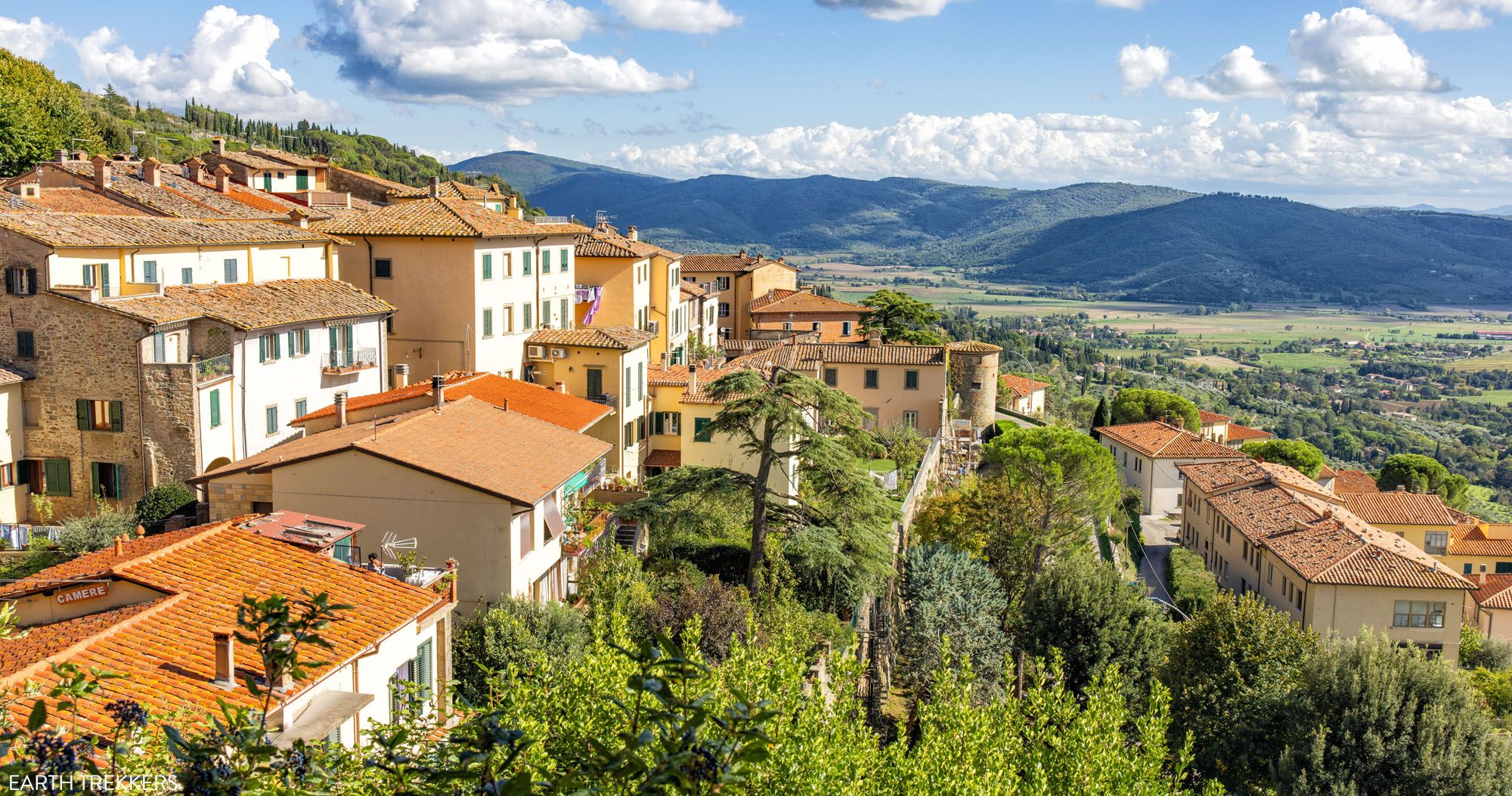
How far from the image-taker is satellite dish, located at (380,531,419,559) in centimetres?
1925

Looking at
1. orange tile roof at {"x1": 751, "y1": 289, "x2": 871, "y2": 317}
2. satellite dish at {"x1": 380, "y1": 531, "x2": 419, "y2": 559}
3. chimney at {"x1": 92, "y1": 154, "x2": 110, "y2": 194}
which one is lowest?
satellite dish at {"x1": 380, "y1": 531, "x2": 419, "y2": 559}

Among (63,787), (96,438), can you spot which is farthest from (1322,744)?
(96,438)

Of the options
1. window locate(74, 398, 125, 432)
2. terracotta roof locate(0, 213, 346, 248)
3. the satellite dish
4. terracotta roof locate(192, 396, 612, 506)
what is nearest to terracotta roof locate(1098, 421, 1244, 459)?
terracotta roof locate(192, 396, 612, 506)

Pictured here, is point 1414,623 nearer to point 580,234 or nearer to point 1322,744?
point 1322,744

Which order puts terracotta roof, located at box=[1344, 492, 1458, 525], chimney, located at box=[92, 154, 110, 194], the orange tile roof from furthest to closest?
the orange tile roof < terracotta roof, located at box=[1344, 492, 1458, 525] < chimney, located at box=[92, 154, 110, 194]

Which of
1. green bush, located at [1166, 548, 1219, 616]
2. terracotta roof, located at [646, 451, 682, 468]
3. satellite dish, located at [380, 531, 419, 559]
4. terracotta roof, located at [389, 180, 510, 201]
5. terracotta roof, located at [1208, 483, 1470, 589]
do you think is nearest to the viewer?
satellite dish, located at [380, 531, 419, 559]

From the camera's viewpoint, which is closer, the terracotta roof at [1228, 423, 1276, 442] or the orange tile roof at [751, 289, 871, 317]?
the orange tile roof at [751, 289, 871, 317]

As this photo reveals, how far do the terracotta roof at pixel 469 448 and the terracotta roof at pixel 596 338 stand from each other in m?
7.52

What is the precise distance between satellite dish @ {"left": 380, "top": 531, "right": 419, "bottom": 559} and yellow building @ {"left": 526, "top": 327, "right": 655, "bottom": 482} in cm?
1192

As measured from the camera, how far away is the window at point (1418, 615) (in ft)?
119

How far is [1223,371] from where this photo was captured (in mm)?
179375

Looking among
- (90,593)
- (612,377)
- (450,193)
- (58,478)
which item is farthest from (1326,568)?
(58,478)

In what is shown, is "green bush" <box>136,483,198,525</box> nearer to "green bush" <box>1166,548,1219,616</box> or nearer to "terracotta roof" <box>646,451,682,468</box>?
"terracotta roof" <box>646,451,682,468</box>

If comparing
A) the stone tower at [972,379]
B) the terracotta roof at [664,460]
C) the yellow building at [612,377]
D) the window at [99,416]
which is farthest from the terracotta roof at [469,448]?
the stone tower at [972,379]
